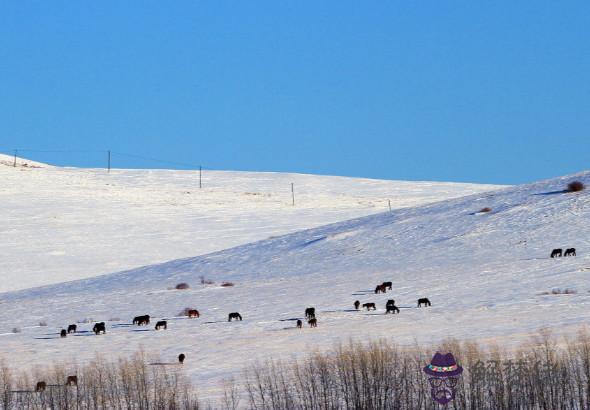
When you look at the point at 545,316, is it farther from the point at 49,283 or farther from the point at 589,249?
the point at 49,283

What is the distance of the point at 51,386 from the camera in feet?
71.8

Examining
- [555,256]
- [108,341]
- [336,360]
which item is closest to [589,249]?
[555,256]

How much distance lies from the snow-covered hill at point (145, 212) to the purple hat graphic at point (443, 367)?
35.4m

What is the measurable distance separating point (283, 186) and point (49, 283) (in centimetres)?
4238

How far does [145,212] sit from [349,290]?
35513 mm

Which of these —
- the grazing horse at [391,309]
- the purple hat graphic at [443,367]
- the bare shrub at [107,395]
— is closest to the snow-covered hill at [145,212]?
the grazing horse at [391,309]

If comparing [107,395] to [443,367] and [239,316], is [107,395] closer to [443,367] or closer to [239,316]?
[443,367]

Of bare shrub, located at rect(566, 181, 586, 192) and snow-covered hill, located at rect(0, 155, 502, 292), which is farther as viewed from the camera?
snow-covered hill, located at rect(0, 155, 502, 292)

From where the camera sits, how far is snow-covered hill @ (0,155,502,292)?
59.4 meters

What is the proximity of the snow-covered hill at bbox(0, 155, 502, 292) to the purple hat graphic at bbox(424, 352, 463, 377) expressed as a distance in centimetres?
3539

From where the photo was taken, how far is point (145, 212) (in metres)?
72.8

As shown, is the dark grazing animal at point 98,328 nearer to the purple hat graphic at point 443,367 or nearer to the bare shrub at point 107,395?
the bare shrub at point 107,395

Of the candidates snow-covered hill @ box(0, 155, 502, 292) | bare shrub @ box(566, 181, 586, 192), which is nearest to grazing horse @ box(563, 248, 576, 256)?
bare shrub @ box(566, 181, 586, 192)

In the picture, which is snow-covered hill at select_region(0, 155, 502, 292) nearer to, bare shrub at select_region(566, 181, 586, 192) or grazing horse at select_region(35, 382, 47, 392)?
bare shrub at select_region(566, 181, 586, 192)
